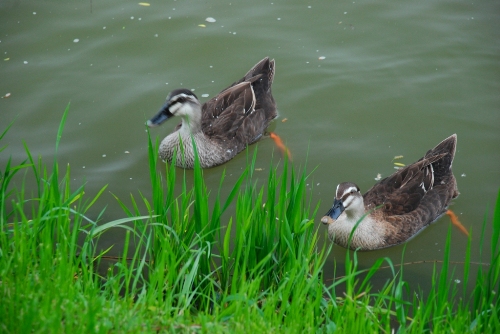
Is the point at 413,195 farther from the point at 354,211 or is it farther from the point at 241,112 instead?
the point at 241,112

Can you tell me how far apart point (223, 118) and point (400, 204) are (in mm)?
2336

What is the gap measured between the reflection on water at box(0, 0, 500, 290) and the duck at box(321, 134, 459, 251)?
16 cm

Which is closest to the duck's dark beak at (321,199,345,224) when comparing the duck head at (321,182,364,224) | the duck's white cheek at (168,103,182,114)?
the duck head at (321,182,364,224)

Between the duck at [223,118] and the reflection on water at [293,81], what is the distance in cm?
19

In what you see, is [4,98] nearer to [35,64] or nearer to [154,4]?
[35,64]

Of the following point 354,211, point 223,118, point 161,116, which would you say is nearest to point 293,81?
point 223,118

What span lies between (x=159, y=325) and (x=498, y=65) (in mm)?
6187

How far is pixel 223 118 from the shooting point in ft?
24.3

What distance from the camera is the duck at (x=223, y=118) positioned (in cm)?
694

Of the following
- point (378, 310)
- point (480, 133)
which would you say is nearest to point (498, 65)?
point (480, 133)

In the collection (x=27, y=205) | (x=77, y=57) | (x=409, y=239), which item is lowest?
(x=409, y=239)

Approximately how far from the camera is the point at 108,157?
7.12 metres

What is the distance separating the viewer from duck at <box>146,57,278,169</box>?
273 inches

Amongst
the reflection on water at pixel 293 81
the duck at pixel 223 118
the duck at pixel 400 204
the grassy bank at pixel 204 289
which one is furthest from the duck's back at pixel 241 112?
the grassy bank at pixel 204 289
